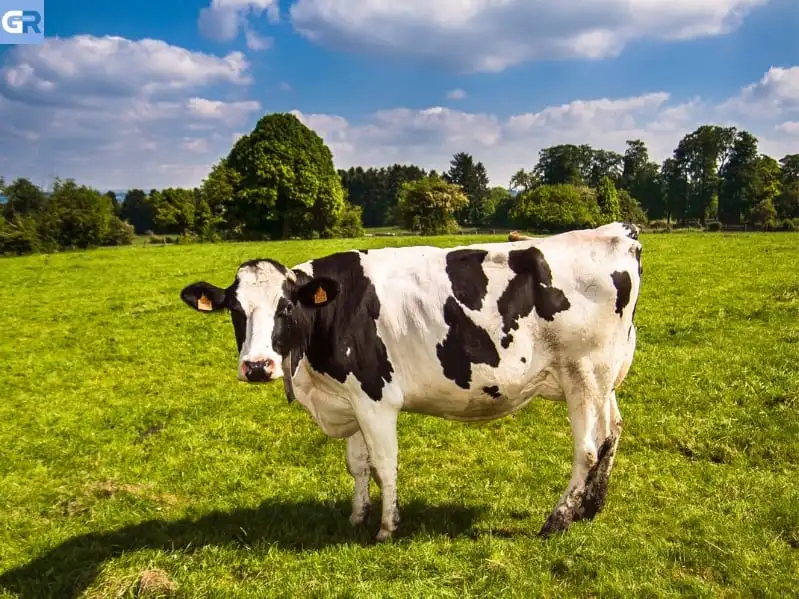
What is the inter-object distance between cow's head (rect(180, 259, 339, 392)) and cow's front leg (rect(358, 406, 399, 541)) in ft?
3.08

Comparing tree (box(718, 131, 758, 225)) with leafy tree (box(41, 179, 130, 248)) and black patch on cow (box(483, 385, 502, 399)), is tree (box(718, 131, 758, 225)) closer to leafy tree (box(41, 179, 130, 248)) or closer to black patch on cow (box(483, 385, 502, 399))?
leafy tree (box(41, 179, 130, 248))

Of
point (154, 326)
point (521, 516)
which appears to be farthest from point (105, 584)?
point (154, 326)

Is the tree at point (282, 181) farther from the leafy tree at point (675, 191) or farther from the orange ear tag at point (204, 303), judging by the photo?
the leafy tree at point (675, 191)

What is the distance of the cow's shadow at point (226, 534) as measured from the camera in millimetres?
5078

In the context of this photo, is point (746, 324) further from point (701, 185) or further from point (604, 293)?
point (701, 185)

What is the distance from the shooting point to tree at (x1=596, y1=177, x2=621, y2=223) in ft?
230

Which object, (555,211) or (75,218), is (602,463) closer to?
(75,218)

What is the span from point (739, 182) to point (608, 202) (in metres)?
17.9

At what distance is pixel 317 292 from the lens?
4.89m

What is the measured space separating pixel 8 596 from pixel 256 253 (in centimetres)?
2391

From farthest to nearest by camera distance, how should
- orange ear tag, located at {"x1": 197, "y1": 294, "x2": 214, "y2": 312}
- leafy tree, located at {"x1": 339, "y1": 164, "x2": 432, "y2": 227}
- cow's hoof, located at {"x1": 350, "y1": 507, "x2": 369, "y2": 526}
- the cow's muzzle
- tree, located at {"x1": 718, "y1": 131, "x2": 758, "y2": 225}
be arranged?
leafy tree, located at {"x1": 339, "y1": 164, "x2": 432, "y2": 227} < tree, located at {"x1": 718, "y1": 131, "x2": 758, "y2": 225} < cow's hoof, located at {"x1": 350, "y1": 507, "x2": 369, "y2": 526} < orange ear tag, located at {"x1": 197, "y1": 294, "x2": 214, "y2": 312} < the cow's muzzle

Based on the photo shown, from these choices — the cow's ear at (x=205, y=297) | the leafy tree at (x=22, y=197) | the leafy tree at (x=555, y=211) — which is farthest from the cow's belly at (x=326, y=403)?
the leafy tree at (x=22, y=197)

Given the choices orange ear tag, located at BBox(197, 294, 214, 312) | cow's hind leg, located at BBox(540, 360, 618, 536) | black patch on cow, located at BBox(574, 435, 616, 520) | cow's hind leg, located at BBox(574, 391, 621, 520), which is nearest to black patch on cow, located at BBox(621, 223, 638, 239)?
cow's hind leg, located at BBox(540, 360, 618, 536)

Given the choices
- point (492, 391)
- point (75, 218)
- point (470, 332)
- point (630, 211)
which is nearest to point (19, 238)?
point (75, 218)
